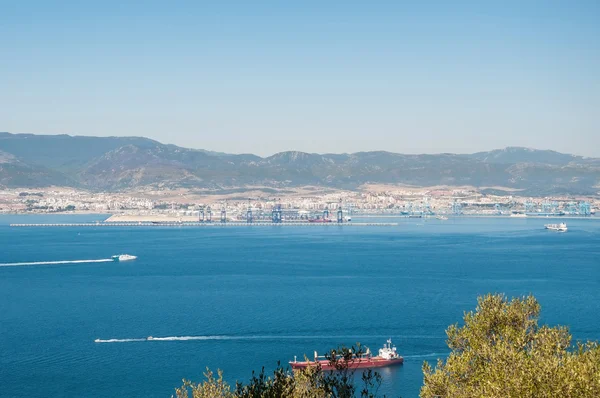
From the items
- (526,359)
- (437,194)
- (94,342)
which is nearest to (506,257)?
(94,342)

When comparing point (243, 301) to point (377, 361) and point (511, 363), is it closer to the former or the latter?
point (377, 361)

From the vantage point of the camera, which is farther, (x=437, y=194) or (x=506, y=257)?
(x=437, y=194)

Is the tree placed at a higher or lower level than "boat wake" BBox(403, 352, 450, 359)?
higher

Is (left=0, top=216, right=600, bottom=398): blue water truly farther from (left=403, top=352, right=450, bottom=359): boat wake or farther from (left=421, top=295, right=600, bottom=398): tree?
(left=421, top=295, right=600, bottom=398): tree

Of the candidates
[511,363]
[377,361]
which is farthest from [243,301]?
[511,363]

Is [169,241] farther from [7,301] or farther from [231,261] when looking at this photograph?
[7,301]

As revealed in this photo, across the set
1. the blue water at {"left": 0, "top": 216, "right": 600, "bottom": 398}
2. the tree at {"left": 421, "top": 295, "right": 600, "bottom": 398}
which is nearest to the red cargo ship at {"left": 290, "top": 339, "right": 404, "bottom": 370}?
the blue water at {"left": 0, "top": 216, "right": 600, "bottom": 398}
